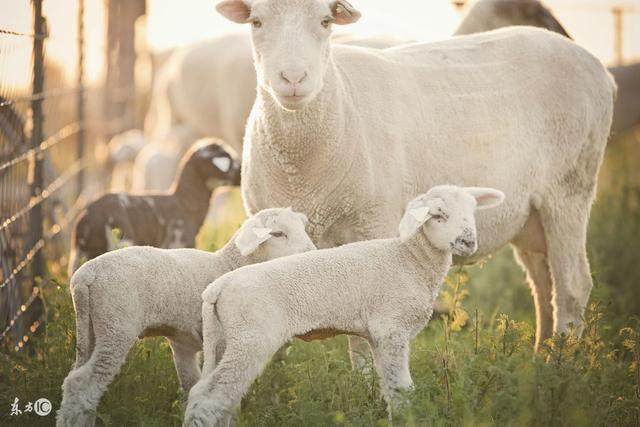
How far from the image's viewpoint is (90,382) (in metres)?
4.30

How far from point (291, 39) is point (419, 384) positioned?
1720mm

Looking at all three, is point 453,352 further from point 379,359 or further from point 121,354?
point 121,354

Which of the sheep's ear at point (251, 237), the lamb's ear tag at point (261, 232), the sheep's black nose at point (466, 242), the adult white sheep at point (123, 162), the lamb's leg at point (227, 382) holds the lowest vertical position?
the adult white sheep at point (123, 162)

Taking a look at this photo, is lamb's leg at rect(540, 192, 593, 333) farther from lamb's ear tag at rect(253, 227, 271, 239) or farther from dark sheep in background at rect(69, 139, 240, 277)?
dark sheep in background at rect(69, 139, 240, 277)

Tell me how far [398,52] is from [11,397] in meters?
2.90

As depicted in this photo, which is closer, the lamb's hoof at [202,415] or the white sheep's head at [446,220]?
the lamb's hoof at [202,415]

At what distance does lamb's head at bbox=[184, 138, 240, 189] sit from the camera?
7535 millimetres

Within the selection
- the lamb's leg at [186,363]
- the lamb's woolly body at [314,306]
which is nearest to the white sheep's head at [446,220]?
the lamb's woolly body at [314,306]

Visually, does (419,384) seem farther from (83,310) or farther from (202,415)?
(83,310)

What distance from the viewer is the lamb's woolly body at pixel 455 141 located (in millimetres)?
5105

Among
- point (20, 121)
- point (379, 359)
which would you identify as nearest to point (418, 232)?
point (379, 359)

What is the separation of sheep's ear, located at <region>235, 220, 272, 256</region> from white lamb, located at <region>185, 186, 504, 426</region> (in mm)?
335

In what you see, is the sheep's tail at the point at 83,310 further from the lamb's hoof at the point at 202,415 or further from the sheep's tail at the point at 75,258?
the sheep's tail at the point at 75,258

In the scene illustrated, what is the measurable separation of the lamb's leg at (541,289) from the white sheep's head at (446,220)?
216cm
